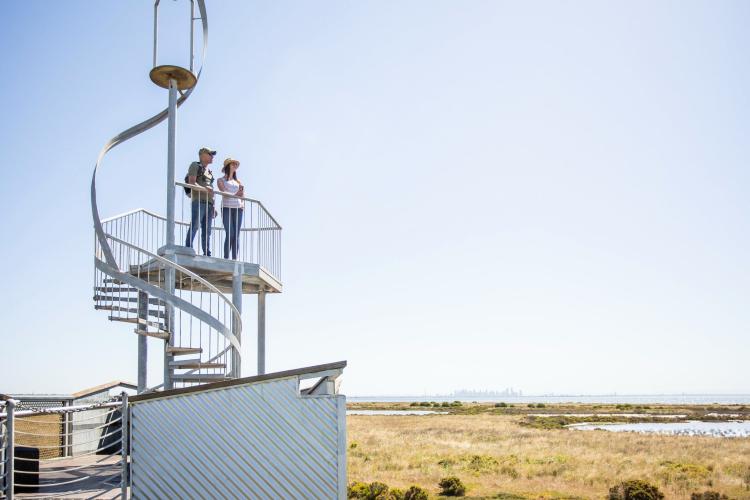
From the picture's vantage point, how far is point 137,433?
8.73 m

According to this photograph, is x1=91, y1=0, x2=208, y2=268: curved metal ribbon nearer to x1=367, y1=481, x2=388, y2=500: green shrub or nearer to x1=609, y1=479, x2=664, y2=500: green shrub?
x1=367, y1=481, x2=388, y2=500: green shrub

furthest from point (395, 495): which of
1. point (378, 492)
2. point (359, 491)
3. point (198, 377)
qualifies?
point (198, 377)

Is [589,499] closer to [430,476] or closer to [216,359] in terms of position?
[430,476]

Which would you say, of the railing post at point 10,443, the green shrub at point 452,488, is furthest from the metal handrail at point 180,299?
the green shrub at point 452,488

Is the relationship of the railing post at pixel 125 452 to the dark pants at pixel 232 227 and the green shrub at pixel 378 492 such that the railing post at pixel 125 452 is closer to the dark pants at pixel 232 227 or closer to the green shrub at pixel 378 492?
the dark pants at pixel 232 227

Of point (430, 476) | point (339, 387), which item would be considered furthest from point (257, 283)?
point (430, 476)

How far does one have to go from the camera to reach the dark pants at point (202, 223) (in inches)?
475

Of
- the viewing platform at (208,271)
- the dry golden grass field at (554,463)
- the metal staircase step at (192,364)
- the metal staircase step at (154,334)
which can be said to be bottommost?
the dry golden grass field at (554,463)

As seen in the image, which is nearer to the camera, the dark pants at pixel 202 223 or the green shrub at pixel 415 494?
the dark pants at pixel 202 223

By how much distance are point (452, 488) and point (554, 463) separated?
19.1 feet

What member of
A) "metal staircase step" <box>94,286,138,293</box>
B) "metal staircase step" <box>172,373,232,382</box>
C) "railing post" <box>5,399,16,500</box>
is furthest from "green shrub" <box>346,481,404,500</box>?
"railing post" <box>5,399,16,500</box>

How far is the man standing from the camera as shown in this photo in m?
12.1

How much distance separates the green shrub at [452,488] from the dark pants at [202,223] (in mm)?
7201

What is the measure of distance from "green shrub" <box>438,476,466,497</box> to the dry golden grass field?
0.19 m
